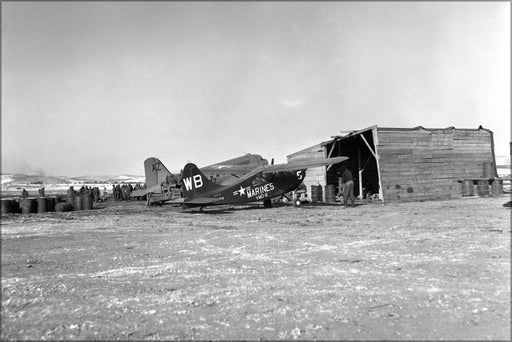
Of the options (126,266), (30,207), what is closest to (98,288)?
(126,266)

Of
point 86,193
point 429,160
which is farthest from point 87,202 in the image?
point 429,160

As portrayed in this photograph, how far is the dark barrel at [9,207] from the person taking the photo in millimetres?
19398

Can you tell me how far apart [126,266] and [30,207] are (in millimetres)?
17621

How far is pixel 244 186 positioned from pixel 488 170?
16.5m

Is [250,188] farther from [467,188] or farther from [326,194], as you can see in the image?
[467,188]

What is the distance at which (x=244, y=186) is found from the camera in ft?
61.9

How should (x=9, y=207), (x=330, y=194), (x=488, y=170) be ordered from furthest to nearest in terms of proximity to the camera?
(x=330, y=194)
(x=488, y=170)
(x=9, y=207)

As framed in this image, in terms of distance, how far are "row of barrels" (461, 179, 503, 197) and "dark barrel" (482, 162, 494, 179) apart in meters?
0.46

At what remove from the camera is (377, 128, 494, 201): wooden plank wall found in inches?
861

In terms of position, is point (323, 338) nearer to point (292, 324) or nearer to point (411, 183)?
point (292, 324)

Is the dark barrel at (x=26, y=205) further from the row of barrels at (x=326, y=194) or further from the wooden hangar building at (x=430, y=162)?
the wooden hangar building at (x=430, y=162)

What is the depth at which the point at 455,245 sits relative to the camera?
710 cm

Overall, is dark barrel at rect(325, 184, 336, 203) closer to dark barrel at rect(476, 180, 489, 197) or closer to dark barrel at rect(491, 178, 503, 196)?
dark barrel at rect(476, 180, 489, 197)

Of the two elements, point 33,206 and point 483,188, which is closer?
point 33,206
